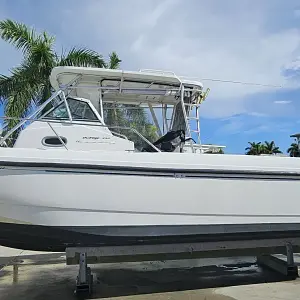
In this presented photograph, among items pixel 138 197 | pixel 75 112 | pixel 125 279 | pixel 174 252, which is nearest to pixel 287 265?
pixel 174 252

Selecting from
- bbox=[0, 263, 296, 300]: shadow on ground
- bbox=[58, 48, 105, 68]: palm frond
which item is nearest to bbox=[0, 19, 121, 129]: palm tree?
bbox=[58, 48, 105, 68]: palm frond

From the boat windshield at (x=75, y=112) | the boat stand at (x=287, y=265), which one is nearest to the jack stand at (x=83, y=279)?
the boat windshield at (x=75, y=112)

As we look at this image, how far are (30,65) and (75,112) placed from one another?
24.2ft

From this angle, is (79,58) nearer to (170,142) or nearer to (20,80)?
(20,80)

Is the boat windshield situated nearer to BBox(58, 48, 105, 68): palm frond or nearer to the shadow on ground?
the shadow on ground

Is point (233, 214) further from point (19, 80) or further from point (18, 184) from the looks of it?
point (19, 80)

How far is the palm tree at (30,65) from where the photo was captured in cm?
1126

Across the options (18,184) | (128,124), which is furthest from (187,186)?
(18,184)

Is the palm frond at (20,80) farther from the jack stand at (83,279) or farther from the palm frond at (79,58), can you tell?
the jack stand at (83,279)

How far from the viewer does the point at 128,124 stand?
539 cm

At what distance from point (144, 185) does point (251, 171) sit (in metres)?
1.28

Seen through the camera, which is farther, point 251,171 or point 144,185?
point 251,171

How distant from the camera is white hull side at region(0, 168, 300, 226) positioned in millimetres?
4109

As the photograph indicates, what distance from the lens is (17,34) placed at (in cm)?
1141
